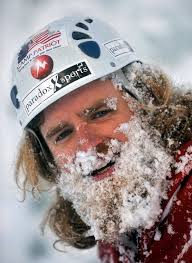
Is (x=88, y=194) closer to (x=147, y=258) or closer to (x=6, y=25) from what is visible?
(x=147, y=258)

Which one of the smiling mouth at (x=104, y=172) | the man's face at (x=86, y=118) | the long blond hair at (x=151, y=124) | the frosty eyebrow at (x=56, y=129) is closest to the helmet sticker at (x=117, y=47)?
the long blond hair at (x=151, y=124)

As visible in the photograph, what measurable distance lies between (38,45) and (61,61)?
208mm

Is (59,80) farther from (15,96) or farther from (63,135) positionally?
(15,96)

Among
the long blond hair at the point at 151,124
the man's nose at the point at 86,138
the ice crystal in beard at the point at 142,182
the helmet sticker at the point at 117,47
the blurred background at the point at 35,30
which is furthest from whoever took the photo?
the blurred background at the point at 35,30

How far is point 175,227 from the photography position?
325 cm

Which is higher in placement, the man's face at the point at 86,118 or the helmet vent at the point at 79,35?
the helmet vent at the point at 79,35

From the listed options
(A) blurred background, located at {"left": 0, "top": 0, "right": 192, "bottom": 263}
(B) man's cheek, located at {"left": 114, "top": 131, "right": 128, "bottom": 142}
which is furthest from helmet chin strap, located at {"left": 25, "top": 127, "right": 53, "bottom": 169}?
(A) blurred background, located at {"left": 0, "top": 0, "right": 192, "bottom": 263}

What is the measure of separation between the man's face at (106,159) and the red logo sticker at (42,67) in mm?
182

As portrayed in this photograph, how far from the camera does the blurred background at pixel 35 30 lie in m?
6.45

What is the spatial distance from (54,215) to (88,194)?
1.15m

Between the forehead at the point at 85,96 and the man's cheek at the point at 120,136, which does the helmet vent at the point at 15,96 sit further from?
the man's cheek at the point at 120,136

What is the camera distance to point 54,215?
4.55 m

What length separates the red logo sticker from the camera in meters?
3.74

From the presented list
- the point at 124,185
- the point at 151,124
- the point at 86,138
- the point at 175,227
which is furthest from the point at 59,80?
the point at 175,227
